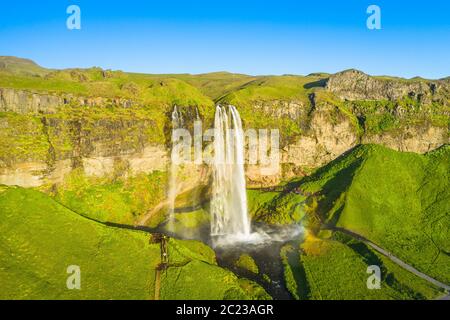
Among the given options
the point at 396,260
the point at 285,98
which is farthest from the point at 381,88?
the point at 396,260

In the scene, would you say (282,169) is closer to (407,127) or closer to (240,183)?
(240,183)

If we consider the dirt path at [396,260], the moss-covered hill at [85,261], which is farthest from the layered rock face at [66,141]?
the dirt path at [396,260]

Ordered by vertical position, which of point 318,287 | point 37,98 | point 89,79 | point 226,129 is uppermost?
point 89,79

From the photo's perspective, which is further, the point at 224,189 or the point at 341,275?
the point at 224,189

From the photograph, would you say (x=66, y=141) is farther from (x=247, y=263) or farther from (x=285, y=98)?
(x=285, y=98)

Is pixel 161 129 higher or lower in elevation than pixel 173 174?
higher

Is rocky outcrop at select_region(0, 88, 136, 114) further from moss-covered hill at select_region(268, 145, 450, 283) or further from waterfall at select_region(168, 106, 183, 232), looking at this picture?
moss-covered hill at select_region(268, 145, 450, 283)
